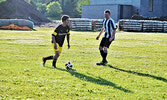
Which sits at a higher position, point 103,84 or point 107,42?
point 107,42

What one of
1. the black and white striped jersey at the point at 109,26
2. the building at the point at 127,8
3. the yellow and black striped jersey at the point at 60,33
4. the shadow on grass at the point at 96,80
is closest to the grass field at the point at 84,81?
the shadow on grass at the point at 96,80

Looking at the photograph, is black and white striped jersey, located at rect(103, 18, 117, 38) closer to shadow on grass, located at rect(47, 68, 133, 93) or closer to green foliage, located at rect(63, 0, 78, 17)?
shadow on grass, located at rect(47, 68, 133, 93)

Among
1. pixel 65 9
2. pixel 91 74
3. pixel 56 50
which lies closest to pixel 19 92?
pixel 91 74

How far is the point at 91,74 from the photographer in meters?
10.0

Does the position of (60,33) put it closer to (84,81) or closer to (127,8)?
(84,81)

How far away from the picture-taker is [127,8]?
7388 cm

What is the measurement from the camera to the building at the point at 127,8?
229ft

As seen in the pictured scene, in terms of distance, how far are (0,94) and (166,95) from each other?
3.82 metres

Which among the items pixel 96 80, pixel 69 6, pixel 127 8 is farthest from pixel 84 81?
pixel 69 6

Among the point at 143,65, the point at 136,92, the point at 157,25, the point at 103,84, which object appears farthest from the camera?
the point at 157,25

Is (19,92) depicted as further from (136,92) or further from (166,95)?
(166,95)

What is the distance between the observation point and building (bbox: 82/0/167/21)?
6994 centimetres

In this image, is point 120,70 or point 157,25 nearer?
point 120,70

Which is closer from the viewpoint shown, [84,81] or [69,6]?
[84,81]
